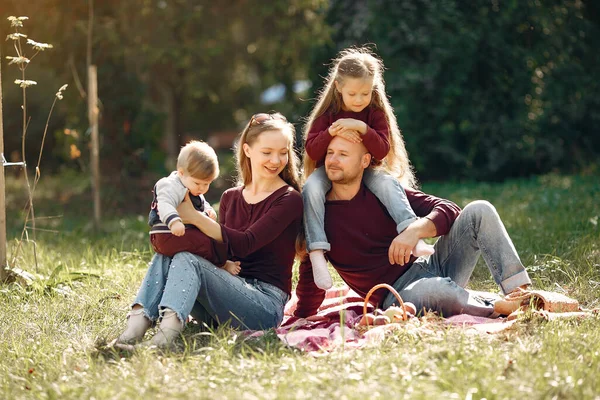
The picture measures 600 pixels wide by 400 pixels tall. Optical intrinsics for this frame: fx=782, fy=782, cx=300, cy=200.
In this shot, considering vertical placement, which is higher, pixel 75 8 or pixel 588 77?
pixel 75 8

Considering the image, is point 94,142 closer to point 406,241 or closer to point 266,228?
point 266,228

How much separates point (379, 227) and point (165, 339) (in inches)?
50.3

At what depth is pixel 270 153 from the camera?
3.96 meters

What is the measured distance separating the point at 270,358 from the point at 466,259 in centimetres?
138

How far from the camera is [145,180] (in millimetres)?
11102

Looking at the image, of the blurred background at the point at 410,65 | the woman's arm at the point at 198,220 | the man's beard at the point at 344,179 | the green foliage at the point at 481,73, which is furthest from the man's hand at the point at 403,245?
the green foliage at the point at 481,73

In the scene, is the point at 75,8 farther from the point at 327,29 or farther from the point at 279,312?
the point at 279,312

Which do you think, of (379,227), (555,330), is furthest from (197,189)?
(555,330)

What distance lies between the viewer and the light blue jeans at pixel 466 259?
3.90 meters

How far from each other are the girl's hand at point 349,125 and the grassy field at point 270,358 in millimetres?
1129

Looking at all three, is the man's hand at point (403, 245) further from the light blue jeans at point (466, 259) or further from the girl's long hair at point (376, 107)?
the girl's long hair at point (376, 107)

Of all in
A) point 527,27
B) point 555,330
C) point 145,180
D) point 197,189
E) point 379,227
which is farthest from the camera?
point 145,180

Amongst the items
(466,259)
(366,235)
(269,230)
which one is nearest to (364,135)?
(366,235)

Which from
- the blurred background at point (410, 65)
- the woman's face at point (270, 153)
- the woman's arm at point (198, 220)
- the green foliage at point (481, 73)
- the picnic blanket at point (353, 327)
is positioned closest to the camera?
the picnic blanket at point (353, 327)
